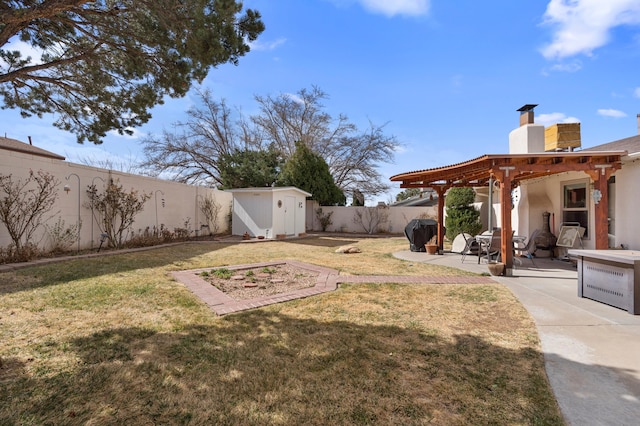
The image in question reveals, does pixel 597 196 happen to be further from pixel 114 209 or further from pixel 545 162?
pixel 114 209

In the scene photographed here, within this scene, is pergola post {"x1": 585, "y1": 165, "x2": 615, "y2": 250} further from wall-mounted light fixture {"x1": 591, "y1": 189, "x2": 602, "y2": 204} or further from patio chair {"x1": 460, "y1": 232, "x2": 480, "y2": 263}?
patio chair {"x1": 460, "y1": 232, "x2": 480, "y2": 263}

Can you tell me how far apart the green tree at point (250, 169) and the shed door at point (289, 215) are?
398cm

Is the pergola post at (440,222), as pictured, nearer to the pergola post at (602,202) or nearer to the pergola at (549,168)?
the pergola at (549,168)

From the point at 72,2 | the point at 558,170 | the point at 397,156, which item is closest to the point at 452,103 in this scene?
the point at 558,170

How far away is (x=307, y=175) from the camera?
20.5 m

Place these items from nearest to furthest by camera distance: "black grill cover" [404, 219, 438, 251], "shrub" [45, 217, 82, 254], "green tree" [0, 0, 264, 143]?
"green tree" [0, 0, 264, 143], "shrub" [45, 217, 82, 254], "black grill cover" [404, 219, 438, 251]

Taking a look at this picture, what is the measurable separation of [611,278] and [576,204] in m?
5.24

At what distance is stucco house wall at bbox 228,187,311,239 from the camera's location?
51.9 ft

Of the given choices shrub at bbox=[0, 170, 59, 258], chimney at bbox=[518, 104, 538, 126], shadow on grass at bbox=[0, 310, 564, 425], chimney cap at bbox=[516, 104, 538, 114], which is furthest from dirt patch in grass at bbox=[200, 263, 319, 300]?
chimney cap at bbox=[516, 104, 538, 114]

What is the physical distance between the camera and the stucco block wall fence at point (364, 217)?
66.1ft

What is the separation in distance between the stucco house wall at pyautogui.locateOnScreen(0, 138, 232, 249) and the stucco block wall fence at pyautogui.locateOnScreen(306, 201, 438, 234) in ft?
26.1

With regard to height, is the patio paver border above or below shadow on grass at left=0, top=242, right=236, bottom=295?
below

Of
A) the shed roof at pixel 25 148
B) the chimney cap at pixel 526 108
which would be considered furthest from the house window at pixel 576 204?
the shed roof at pixel 25 148

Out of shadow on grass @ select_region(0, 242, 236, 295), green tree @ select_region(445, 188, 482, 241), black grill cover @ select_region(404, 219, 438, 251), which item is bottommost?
shadow on grass @ select_region(0, 242, 236, 295)
